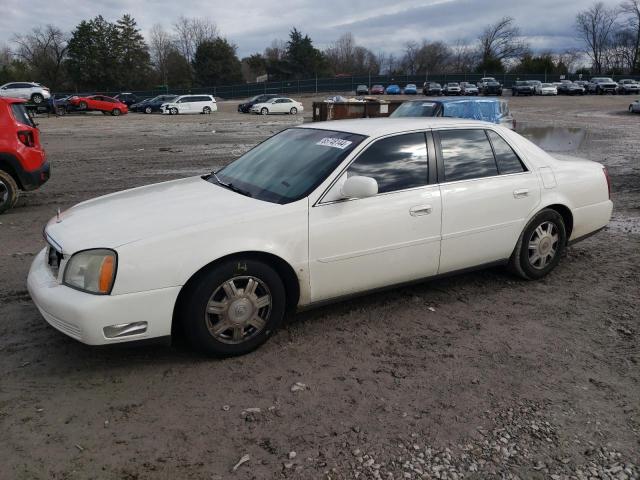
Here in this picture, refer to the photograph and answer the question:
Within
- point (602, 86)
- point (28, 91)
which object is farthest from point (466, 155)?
point (602, 86)

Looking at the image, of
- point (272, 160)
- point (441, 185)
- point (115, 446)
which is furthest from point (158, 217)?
point (441, 185)

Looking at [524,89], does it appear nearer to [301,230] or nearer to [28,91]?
[28,91]

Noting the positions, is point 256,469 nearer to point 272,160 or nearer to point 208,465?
point 208,465

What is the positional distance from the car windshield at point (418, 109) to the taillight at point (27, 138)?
874 centimetres

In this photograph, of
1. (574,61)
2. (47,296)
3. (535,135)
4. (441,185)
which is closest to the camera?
(47,296)

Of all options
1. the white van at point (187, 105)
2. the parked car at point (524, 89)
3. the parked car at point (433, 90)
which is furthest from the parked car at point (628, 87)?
the white van at point (187, 105)

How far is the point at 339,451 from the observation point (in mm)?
2750

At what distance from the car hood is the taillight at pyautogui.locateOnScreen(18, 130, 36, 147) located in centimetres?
458

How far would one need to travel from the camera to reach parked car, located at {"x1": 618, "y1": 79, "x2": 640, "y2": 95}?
55938 mm

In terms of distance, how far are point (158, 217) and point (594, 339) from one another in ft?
10.7

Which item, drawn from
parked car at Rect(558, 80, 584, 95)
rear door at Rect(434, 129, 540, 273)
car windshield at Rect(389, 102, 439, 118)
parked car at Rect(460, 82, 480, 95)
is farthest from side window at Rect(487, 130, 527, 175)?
parked car at Rect(558, 80, 584, 95)

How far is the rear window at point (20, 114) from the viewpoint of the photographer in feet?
26.1

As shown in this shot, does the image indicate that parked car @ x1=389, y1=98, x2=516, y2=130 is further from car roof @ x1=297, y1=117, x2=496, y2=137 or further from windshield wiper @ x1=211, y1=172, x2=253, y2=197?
windshield wiper @ x1=211, y1=172, x2=253, y2=197

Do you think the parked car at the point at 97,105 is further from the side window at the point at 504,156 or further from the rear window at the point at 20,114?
the side window at the point at 504,156
